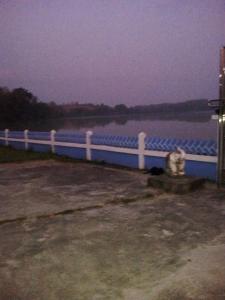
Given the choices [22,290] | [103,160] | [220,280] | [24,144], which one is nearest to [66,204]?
[22,290]

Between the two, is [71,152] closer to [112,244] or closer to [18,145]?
[18,145]

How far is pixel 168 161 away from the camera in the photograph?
6906 mm

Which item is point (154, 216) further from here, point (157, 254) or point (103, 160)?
point (103, 160)

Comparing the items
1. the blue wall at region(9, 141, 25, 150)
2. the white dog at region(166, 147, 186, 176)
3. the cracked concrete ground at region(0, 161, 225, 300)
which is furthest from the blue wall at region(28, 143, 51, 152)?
the white dog at region(166, 147, 186, 176)

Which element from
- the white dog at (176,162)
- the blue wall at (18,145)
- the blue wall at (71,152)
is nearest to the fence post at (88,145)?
the blue wall at (71,152)

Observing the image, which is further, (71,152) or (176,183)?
(71,152)

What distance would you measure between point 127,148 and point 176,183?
13.1ft

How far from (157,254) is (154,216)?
1389 mm

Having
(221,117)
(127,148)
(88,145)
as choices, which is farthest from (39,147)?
(221,117)

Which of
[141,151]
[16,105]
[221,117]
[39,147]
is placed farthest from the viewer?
[16,105]

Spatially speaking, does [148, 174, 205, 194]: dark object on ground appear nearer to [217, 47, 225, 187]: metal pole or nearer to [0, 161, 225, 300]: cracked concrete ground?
[0, 161, 225, 300]: cracked concrete ground

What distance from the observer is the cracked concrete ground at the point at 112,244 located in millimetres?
3068

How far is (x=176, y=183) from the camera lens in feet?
21.4

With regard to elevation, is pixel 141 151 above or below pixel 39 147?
above
